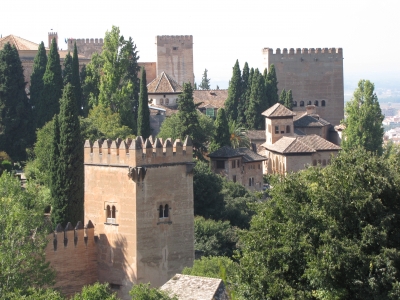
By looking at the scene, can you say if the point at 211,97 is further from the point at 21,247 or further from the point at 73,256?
the point at 21,247

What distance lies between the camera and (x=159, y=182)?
121 ft

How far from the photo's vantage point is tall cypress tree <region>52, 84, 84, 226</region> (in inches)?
1660

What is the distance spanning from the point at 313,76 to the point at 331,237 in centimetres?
6124

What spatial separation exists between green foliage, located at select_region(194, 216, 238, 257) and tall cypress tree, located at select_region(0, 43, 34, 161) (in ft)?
44.4

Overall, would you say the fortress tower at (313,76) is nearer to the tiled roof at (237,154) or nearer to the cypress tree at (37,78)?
the tiled roof at (237,154)

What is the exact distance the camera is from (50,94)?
56.0m

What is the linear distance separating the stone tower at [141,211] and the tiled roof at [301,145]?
Answer: 76.9 ft

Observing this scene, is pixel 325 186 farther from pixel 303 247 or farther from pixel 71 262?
pixel 71 262

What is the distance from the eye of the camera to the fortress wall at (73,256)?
35531 mm

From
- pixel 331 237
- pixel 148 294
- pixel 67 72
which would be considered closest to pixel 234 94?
pixel 67 72

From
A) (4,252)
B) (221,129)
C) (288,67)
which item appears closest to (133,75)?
(221,129)

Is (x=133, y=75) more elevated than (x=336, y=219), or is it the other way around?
(x=133, y=75)

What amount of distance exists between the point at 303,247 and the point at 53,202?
18.3 m

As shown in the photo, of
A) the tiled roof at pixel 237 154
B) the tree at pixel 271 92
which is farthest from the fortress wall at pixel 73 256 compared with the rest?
the tree at pixel 271 92
